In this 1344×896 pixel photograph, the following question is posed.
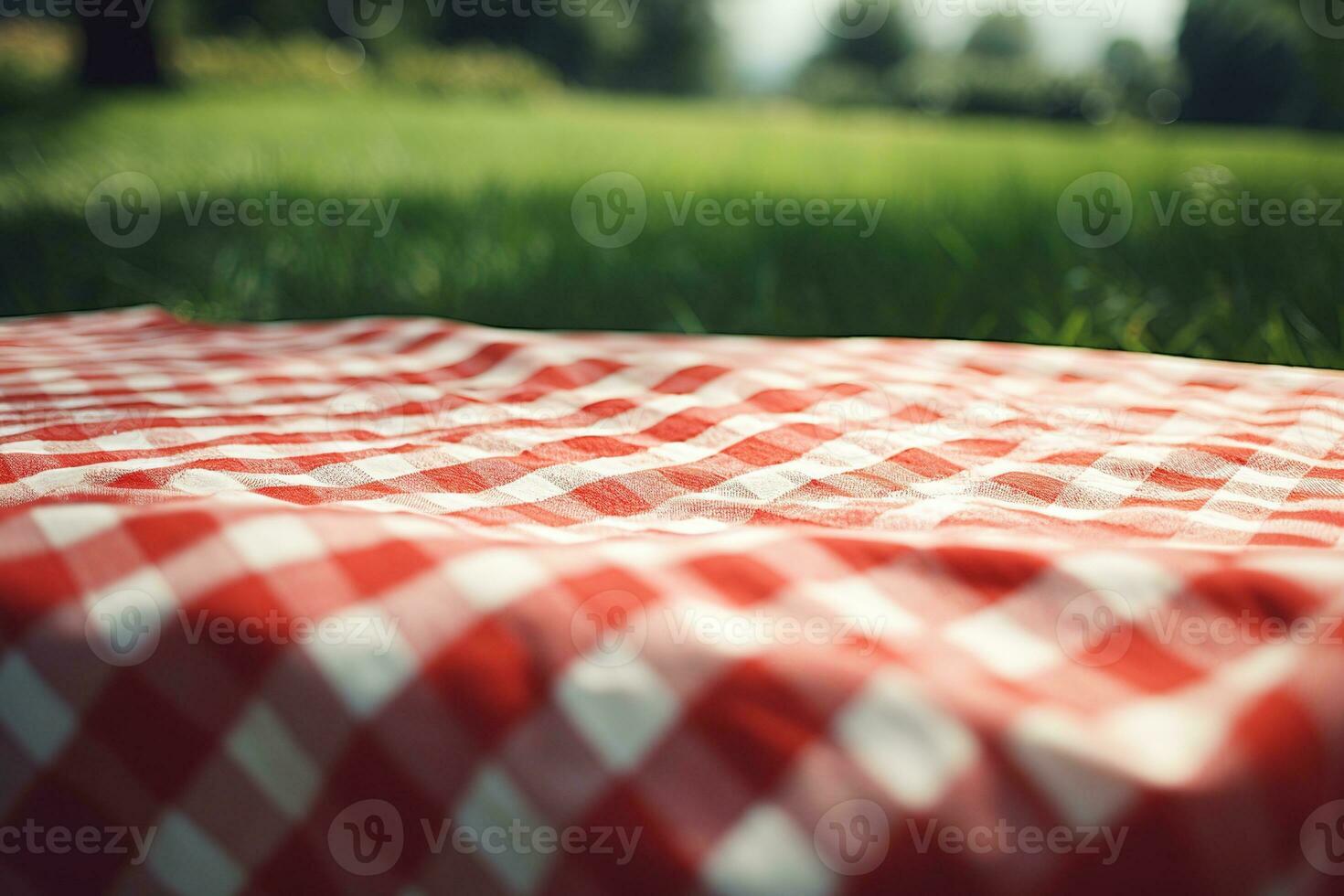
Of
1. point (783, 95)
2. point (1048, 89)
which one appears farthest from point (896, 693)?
point (783, 95)

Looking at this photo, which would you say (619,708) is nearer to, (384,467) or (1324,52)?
(384,467)

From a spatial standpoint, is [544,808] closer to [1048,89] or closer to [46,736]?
[46,736]

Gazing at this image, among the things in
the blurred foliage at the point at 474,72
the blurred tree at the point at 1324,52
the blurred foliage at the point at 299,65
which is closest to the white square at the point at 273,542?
the blurred tree at the point at 1324,52

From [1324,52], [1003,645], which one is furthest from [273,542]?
[1324,52]

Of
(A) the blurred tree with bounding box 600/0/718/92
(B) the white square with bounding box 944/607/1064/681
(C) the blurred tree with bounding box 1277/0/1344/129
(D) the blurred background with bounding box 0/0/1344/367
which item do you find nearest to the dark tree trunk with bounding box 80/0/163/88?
(D) the blurred background with bounding box 0/0/1344/367

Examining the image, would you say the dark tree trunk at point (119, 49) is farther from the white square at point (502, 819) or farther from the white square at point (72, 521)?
the white square at point (502, 819)

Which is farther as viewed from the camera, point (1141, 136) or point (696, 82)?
point (696, 82)
